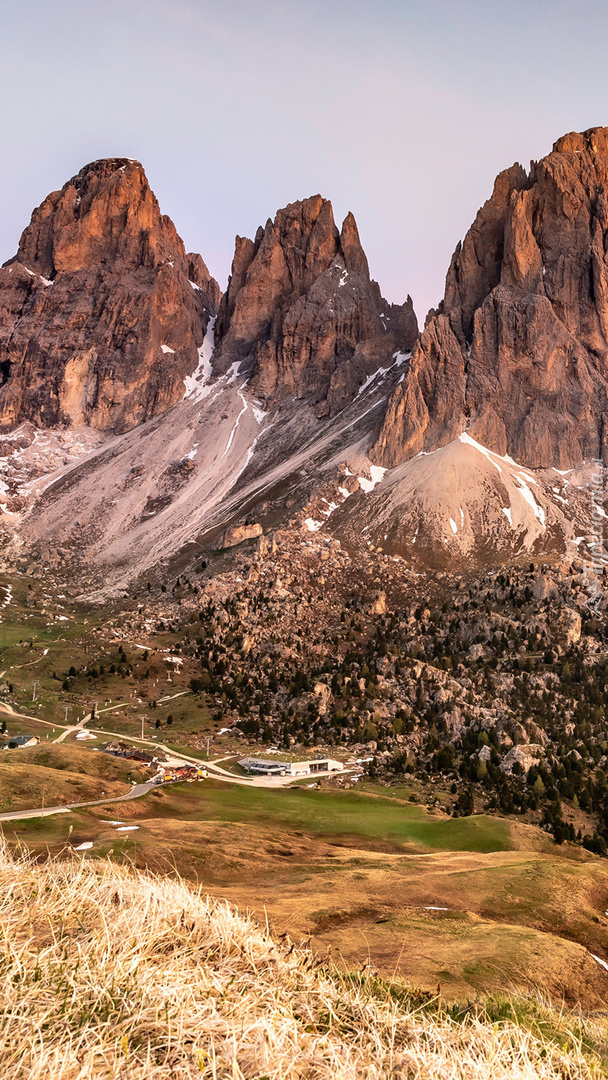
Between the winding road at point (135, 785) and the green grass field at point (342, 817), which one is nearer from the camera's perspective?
the winding road at point (135, 785)

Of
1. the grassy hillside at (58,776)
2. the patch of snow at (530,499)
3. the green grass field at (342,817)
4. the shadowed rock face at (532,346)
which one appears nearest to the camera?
the grassy hillside at (58,776)

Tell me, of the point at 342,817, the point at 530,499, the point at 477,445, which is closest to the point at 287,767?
the point at 342,817

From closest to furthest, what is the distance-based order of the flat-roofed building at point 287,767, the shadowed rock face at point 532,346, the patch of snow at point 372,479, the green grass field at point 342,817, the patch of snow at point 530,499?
the green grass field at point 342,817 → the flat-roofed building at point 287,767 → the patch of snow at point 530,499 → the patch of snow at point 372,479 → the shadowed rock face at point 532,346

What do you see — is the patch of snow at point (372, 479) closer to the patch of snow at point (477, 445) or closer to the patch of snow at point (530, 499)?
the patch of snow at point (477, 445)

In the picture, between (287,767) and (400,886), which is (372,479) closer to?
(287,767)

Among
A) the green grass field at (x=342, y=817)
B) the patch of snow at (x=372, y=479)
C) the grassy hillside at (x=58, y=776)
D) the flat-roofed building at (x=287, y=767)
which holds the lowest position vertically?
the flat-roofed building at (x=287, y=767)

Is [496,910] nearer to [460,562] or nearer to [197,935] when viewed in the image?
[197,935]

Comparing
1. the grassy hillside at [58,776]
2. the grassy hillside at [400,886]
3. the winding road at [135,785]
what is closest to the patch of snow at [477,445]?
the winding road at [135,785]
